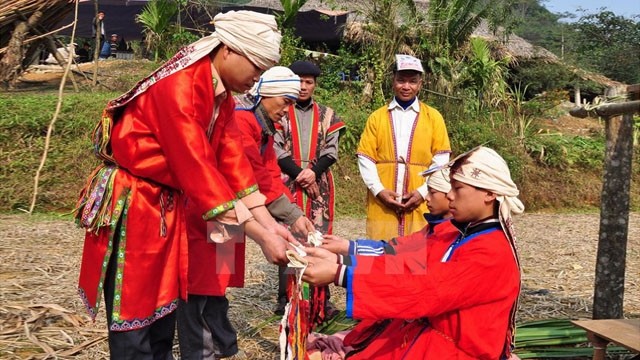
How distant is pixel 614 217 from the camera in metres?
4.49

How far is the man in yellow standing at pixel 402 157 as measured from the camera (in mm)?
4953

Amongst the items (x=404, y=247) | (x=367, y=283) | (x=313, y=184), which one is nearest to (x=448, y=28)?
(x=313, y=184)

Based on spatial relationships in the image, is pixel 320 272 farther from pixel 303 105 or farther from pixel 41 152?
pixel 41 152

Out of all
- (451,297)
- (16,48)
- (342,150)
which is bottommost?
(451,297)

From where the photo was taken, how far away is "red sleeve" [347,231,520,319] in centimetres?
271

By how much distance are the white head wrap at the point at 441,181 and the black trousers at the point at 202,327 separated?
1.32 meters

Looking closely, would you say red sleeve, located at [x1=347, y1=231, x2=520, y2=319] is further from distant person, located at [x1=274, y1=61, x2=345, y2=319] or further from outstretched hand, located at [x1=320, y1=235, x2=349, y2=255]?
distant person, located at [x1=274, y1=61, x2=345, y2=319]

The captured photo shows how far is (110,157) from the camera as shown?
9.20 ft

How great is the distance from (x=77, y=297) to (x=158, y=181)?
2.97 m

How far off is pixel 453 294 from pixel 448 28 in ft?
37.3

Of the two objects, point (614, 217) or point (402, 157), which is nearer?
point (614, 217)

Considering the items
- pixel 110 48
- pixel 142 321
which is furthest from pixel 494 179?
pixel 110 48

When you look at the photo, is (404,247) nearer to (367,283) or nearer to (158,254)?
(367,283)

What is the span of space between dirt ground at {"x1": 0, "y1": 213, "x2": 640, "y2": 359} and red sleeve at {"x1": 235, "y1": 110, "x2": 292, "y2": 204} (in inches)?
47.7
